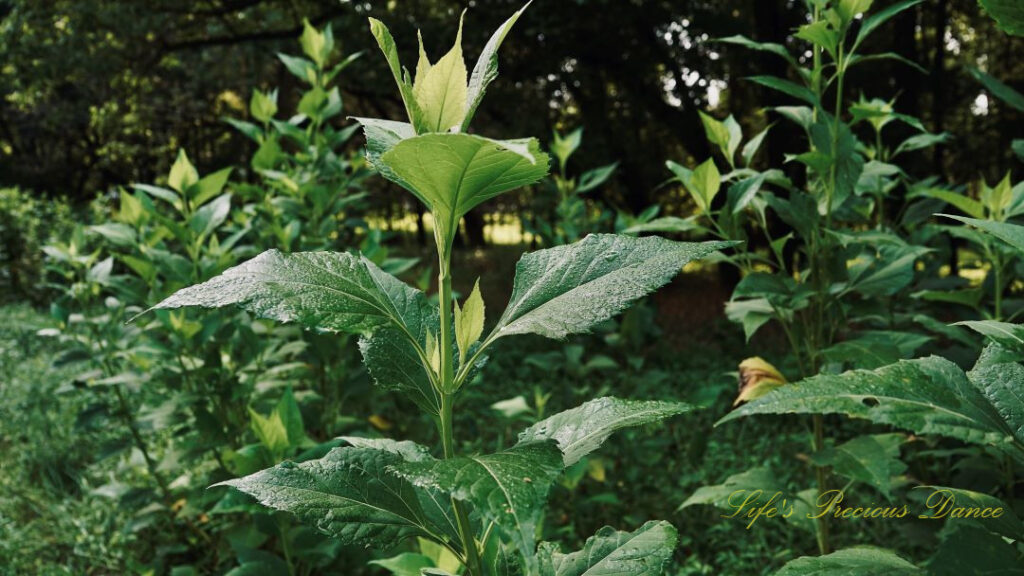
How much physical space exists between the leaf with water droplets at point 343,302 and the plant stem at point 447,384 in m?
0.04

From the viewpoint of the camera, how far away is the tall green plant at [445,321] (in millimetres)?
676

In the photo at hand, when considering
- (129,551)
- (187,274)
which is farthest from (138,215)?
(129,551)

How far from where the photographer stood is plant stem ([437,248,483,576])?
0.82 metres

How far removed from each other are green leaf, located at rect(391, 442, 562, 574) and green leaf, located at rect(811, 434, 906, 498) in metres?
1.05

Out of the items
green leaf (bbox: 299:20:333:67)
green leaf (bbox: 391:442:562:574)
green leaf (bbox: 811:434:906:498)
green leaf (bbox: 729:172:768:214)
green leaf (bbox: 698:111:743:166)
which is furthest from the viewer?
green leaf (bbox: 299:20:333:67)

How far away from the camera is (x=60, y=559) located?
3.23 meters

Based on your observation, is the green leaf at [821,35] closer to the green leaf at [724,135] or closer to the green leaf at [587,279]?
the green leaf at [724,135]

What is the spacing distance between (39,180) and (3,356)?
615 inches

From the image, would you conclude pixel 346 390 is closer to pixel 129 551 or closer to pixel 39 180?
pixel 129 551

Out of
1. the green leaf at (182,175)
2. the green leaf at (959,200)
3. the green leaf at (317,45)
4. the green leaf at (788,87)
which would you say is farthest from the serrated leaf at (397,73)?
the green leaf at (317,45)

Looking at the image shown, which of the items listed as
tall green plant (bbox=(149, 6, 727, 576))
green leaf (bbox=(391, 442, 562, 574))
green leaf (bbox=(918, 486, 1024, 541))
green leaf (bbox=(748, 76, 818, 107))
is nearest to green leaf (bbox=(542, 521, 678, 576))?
tall green plant (bbox=(149, 6, 727, 576))

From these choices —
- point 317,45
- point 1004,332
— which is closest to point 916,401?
point 1004,332

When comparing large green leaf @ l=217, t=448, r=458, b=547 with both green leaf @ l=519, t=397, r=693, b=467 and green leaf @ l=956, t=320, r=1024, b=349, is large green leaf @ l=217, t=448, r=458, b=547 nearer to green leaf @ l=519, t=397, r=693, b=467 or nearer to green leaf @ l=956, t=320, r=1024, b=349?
green leaf @ l=519, t=397, r=693, b=467

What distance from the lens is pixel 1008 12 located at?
0.99 m
